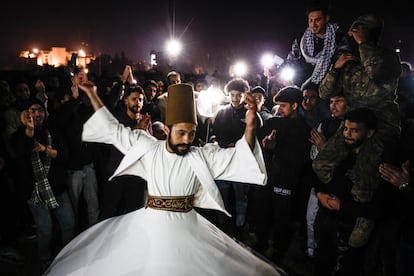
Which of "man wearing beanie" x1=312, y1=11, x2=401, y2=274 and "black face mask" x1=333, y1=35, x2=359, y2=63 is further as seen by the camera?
"black face mask" x1=333, y1=35, x2=359, y2=63

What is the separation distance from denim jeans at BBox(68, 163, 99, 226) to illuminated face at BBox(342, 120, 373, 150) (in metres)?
3.75

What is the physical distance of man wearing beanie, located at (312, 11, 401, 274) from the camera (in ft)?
12.4

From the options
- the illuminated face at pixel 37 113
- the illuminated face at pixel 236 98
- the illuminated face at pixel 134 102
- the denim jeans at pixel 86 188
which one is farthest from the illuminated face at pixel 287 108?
the illuminated face at pixel 37 113

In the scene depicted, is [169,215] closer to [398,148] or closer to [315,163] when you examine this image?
[315,163]

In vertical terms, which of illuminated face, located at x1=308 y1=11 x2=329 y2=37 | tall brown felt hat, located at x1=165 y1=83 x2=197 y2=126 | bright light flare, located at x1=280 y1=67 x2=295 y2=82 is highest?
illuminated face, located at x1=308 y1=11 x2=329 y2=37

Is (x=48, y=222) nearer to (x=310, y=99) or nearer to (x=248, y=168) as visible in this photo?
(x=248, y=168)

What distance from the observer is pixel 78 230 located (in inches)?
226

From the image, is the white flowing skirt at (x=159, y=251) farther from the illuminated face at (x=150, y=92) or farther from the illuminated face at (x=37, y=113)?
the illuminated face at (x=150, y=92)

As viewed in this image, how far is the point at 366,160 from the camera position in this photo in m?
3.78

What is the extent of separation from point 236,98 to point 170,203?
3.17 metres

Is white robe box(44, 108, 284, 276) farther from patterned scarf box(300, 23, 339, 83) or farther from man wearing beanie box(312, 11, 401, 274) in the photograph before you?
patterned scarf box(300, 23, 339, 83)

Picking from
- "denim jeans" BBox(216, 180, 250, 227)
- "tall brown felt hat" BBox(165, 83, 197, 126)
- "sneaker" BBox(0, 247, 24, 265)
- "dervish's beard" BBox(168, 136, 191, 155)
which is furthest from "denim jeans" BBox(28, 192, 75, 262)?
"denim jeans" BBox(216, 180, 250, 227)

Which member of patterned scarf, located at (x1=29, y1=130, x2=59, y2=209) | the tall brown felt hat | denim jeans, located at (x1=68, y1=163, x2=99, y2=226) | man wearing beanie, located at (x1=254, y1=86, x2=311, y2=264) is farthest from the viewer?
denim jeans, located at (x1=68, y1=163, x2=99, y2=226)

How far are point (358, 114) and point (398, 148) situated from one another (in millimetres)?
588
